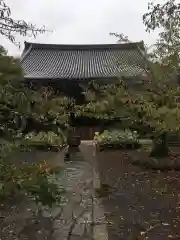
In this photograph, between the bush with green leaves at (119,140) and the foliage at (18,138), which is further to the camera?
the bush with green leaves at (119,140)

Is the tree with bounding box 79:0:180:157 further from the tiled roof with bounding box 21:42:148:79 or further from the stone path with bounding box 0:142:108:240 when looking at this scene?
the tiled roof with bounding box 21:42:148:79

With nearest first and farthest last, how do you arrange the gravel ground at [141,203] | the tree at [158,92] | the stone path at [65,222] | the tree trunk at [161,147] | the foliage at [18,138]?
the foliage at [18,138]
the stone path at [65,222]
the gravel ground at [141,203]
the tree at [158,92]
the tree trunk at [161,147]

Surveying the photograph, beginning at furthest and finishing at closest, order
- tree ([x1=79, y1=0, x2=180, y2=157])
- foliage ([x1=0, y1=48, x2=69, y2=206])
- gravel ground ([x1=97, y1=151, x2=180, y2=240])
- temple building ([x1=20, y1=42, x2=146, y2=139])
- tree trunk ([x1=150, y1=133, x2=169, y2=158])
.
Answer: temple building ([x1=20, y1=42, x2=146, y2=139]) < tree trunk ([x1=150, y1=133, x2=169, y2=158]) < tree ([x1=79, y1=0, x2=180, y2=157]) < gravel ground ([x1=97, y1=151, x2=180, y2=240]) < foliage ([x1=0, y1=48, x2=69, y2=206])

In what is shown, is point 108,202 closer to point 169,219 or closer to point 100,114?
point 169,219

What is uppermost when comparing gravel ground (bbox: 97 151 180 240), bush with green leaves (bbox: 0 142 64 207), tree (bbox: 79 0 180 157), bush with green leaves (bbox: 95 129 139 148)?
Answer: tree (bbox: 79 0 180 157)

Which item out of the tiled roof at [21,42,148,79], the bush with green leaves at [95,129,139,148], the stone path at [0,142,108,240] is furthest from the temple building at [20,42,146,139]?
the stone path at [0,142,108,240]

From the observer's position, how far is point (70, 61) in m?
30.4

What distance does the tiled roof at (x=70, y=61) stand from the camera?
25844 mm

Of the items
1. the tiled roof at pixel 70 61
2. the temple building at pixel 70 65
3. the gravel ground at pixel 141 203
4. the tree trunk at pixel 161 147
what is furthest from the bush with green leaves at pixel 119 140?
the gravel ground at pixel 141 203

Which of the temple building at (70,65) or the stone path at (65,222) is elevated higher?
the temple building at (70,65)

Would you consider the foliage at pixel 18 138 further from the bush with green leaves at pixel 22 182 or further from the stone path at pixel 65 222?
the stone path at pixel 65 222

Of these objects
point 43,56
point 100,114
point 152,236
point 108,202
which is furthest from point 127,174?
point 43,56

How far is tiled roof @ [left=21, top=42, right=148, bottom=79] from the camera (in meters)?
25.8

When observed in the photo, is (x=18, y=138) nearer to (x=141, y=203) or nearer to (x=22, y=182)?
(x=22, y=182)
